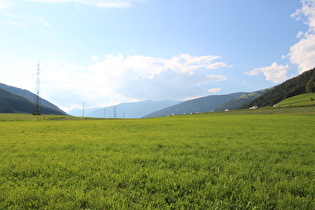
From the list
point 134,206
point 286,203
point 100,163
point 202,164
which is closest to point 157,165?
point 202,164

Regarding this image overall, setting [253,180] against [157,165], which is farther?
[157,165]

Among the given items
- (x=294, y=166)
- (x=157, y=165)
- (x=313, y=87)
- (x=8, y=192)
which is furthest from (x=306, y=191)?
(x=313, y=87)

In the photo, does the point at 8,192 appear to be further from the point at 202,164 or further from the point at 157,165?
the point at 202,164

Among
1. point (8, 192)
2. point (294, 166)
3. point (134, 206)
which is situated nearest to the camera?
point (134, 206)

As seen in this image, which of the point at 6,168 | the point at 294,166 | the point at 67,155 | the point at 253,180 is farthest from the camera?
the point at 67,155

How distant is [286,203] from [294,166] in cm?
412

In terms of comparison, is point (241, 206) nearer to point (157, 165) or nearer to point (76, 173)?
point (157, 165)

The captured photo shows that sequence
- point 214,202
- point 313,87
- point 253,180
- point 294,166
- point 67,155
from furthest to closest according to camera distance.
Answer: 1. point 313,87
2. point 67,155
3. point 294,166
4. point 253,180
5. point 214,202

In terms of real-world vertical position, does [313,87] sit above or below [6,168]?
above

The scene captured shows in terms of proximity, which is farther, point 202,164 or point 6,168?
point 202,164

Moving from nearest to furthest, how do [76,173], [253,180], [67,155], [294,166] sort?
[253,180], [76,173], [294,166], [67,155]

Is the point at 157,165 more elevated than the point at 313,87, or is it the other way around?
the point at 313,87

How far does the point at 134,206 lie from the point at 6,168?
6852mm

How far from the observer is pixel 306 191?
5953mm
